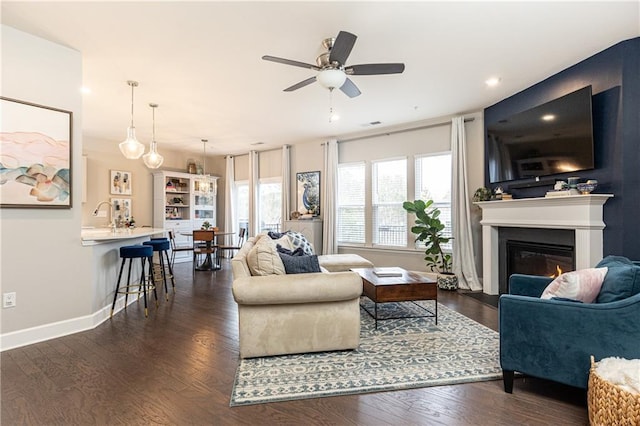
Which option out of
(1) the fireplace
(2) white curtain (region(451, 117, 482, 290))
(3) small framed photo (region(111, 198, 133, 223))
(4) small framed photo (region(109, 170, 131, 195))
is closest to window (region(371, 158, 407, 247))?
(2) white curtain (region(451, 117, 482, 290))

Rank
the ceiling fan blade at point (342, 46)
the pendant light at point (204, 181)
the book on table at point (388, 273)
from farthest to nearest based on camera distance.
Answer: the pendant light at point (204, 181) → the book on table at point (388, 273) → the ceiling fan blade at point (342, 46)

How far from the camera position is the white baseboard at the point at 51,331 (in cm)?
283

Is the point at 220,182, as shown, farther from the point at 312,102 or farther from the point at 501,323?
the point at 501,323

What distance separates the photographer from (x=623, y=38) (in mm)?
3018

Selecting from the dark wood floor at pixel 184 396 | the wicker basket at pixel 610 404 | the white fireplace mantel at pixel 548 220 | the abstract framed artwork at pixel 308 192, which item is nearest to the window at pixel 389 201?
the abstract framed artwork at pixel 308 192

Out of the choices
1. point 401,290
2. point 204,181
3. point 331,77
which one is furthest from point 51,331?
point 204,181

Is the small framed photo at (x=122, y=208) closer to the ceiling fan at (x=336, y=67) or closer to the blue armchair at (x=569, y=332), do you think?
the ceiling fan at (x=336, y=67)

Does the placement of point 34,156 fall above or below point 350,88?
below

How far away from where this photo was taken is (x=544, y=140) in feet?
12.8

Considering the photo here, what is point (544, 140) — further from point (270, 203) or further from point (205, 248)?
point (205, 248)

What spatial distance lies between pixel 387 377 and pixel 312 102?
373 cm

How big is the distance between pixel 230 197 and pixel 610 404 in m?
8.05

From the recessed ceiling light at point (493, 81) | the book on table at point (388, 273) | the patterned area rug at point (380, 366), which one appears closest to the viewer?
the patterned area rug at point (380, 366)

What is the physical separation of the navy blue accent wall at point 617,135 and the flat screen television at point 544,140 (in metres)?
0.11
